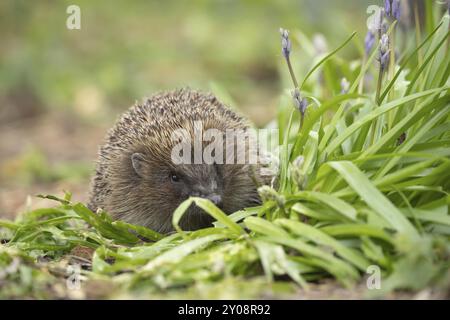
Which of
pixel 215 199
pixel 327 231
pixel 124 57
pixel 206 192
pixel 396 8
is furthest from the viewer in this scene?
pixel 124 57

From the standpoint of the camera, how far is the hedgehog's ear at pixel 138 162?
6641 mm

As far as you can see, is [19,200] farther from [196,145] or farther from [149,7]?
[149,7]

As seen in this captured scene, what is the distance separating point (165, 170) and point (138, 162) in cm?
32

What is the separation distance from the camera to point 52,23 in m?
15.6

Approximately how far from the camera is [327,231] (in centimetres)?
493

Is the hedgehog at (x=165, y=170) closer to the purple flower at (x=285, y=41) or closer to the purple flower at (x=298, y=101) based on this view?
the purple flower at (x=298, y=101)

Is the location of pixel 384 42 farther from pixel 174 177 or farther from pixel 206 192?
pixel 174 177

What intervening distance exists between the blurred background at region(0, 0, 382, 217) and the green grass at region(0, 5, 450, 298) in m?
6.33

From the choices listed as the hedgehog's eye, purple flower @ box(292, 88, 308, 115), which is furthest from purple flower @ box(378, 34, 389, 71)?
the hedgehog's eye

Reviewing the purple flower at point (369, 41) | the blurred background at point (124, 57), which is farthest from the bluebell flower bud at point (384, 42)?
the blurred background at point (124, 57)

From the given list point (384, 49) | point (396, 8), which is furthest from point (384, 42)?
point (396, 8)

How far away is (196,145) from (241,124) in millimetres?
940

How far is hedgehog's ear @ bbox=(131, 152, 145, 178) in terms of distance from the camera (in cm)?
664
